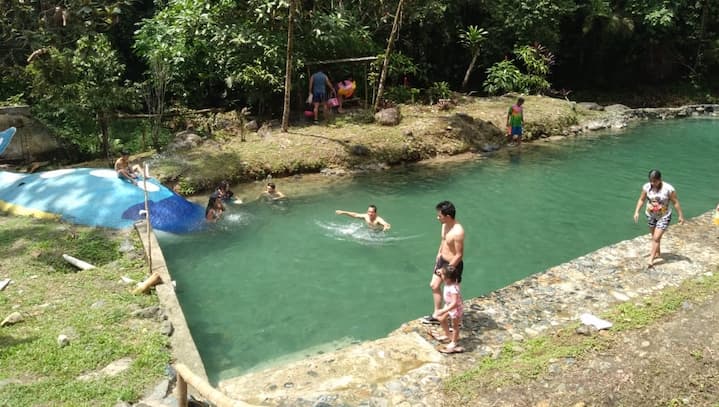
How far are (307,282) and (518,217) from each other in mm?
5712

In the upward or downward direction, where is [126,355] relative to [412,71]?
downward

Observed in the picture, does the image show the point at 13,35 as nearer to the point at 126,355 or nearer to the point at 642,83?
the point at 126,355

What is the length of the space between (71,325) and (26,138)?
1029cm

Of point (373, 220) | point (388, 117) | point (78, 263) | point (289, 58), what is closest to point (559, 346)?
point (373, 220)

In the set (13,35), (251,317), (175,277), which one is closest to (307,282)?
(251,317)

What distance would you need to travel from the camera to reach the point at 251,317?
8477 mm

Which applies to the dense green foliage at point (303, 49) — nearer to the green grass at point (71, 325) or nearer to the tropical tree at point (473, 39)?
the tropical tree at point (473, 39)

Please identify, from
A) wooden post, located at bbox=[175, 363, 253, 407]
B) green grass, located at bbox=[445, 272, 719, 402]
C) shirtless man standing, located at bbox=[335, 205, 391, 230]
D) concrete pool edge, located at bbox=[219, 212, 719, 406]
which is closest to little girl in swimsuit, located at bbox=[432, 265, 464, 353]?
concrete pool edge, located at bbox=[219, 212, 719, 406]

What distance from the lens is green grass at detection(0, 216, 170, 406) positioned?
549 cm

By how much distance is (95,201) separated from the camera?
10.8m

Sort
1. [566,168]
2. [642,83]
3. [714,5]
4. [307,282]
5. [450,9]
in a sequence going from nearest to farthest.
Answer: [307,282] → [566,168] → [450,9] → [714,5] → [642,83]

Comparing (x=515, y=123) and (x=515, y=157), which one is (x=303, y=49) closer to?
(x=515, y=123)

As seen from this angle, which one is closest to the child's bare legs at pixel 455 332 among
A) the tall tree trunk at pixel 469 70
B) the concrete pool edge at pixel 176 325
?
the concrete pool edge at pixel 176 325

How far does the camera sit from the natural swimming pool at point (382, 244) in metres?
8.28
